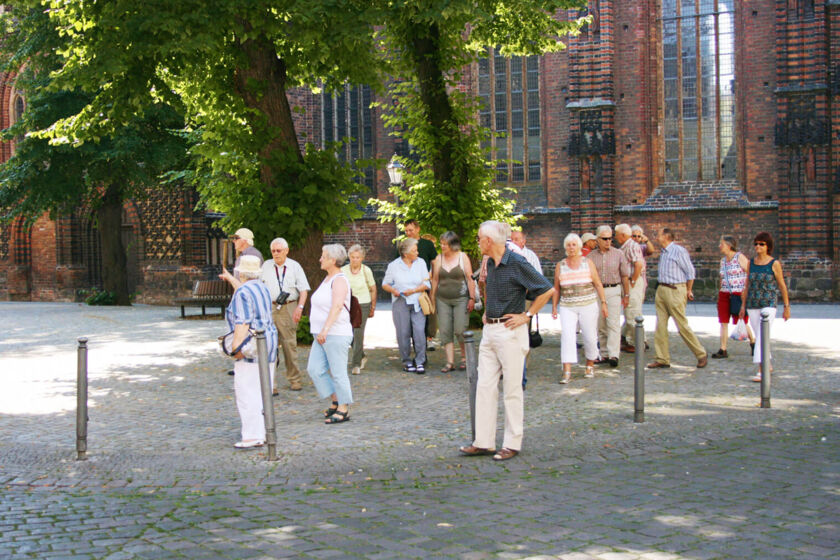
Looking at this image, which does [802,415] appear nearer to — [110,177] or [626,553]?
[626,553]

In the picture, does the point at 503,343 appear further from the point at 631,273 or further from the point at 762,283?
the point at 631,273

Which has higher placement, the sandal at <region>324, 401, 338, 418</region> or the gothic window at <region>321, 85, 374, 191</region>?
the gothic window at <region>321, 85, 374, 191</region>

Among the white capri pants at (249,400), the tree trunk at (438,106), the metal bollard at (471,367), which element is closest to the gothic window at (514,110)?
the tree trunk at (438,106)

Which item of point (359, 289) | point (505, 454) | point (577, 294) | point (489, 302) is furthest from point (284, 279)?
point (505, 454)

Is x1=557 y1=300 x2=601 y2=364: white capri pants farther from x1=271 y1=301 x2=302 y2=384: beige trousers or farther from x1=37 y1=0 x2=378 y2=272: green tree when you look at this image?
x1=37 y1=0 x2=378 y2=272: green tree

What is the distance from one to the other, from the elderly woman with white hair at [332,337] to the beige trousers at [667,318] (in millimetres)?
4648

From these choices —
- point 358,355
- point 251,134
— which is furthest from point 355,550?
point 251,134

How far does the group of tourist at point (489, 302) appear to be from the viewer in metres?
7.27

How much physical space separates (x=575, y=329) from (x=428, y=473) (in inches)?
184

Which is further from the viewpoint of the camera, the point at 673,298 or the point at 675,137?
the point at 675,137

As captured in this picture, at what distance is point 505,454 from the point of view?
23.6 ft

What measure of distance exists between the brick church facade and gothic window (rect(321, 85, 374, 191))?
A: 2.94 metres

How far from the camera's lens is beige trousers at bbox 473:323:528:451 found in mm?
7188

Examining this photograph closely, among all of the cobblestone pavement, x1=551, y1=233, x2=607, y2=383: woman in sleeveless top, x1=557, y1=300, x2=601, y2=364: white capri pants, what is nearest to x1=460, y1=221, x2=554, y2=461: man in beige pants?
the cobblestone pavement
